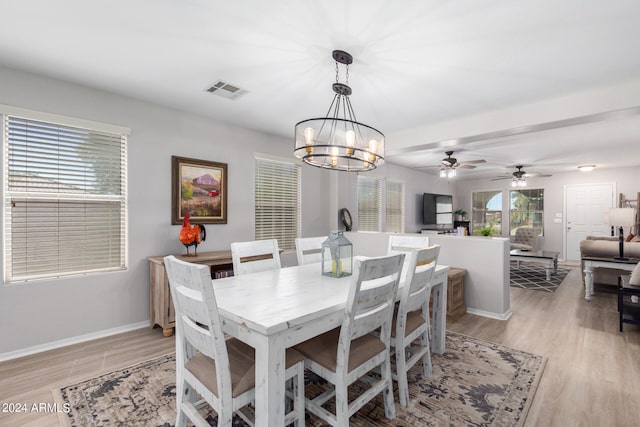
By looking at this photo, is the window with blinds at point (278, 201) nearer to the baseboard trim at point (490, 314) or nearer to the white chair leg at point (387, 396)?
the baseboard trim at point (490, 314)

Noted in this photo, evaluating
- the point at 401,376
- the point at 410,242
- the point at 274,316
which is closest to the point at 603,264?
the point at 410,242

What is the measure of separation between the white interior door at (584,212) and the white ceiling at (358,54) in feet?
15.8

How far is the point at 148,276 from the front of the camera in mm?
3283

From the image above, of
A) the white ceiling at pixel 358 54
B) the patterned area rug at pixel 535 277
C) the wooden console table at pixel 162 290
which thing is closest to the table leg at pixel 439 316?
the white ceiling at pixel 358 54

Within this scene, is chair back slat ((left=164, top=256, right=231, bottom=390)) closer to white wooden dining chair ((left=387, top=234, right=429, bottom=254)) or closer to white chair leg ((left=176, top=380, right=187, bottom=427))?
white chair leg ((left=176, top=380, right=187, bottom=427))

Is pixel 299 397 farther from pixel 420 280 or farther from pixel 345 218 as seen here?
pixel 345 218

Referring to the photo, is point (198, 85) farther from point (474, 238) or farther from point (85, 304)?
point (474, 238)

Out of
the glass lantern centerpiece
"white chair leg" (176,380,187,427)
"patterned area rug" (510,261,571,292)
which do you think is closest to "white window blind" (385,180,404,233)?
"patterned area rug" (510,261,571,292)

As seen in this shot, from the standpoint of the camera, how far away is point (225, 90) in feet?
9.65

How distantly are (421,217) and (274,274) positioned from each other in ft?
20.5

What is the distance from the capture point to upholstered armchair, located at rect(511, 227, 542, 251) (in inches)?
286

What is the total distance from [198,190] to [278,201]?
1232 mm

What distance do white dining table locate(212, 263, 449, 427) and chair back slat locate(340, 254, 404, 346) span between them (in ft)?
0.35

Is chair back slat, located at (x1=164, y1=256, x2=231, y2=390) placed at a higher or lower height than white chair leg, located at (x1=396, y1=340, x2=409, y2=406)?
higher
